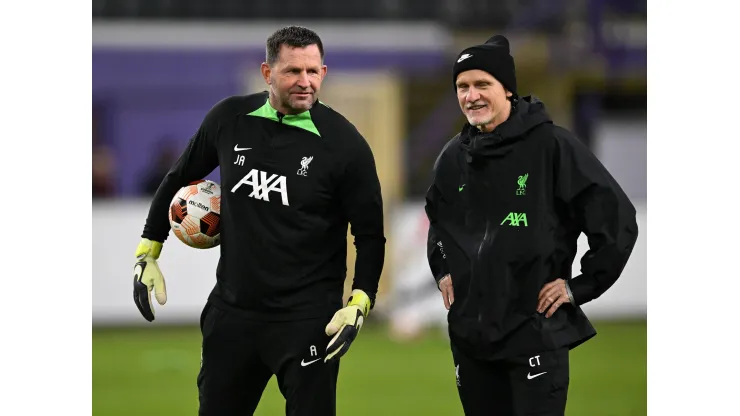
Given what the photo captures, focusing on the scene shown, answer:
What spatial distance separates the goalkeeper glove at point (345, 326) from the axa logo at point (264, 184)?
1.43 feet

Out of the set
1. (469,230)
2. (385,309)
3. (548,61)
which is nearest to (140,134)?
(385,309)

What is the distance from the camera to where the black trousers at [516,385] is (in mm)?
3705

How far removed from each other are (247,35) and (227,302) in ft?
31.5

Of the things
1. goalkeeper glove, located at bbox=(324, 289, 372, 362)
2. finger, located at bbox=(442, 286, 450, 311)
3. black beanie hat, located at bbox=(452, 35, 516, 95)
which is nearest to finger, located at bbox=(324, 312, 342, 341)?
goalkeeper glove, located at bbox=(324, 289, 372, 362)

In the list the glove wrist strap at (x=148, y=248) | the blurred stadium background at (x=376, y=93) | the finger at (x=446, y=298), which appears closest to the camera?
the finger at (x=446, y=298)

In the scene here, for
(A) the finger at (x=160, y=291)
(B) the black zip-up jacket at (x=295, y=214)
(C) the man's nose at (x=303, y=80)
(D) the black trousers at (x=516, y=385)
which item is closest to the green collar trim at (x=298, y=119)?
(B) the black zip-up jacket at (x=295, y=214)

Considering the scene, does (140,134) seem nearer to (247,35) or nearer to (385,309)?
(247,35)

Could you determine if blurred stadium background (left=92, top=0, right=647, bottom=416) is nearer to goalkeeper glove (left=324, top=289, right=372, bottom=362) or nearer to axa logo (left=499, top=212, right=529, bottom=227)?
goalkeeper glove (left=324, top=289, right=372, bottom=362)

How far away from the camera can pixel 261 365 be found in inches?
158

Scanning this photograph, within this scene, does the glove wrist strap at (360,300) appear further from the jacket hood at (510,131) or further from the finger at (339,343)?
the jacket hood at (510,131)

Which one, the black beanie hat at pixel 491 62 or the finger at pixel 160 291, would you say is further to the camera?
the finger at pixel 160 291

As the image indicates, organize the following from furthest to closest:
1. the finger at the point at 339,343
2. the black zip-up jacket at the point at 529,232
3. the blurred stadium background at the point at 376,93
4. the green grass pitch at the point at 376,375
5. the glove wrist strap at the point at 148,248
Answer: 1. the blurred stadium background at the point at 376,93
2. the green grass pitch at the point at 376,375
3. the glove wrist strap at the point at 148,248
4. the finger at the point at 339,343
5. the black zip-up jacket at the point at 529,232

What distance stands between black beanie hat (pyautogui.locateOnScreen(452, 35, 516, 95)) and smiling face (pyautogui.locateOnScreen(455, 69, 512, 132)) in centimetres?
2
